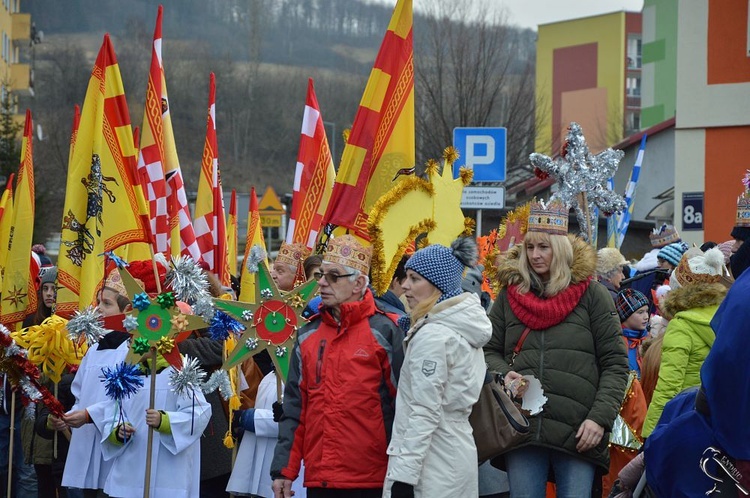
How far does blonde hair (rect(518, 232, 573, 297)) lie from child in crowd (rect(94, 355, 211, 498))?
2.06 meters

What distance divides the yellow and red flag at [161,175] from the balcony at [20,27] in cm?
4933

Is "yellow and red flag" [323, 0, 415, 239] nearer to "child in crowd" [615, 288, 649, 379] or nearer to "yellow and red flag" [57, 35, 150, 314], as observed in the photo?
"yellow and red flag" [57, 35, 150, 314]

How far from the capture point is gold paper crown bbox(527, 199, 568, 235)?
6488mm

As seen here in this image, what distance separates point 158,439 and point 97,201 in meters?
2.14

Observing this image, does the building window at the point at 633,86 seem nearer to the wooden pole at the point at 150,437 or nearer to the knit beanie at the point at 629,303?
the knit beanie at the point at 629,303

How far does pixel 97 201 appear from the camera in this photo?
8.67m

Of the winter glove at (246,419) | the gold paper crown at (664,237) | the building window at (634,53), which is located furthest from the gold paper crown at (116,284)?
the building window at (634,53)

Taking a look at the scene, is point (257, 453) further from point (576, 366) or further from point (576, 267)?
point (576, 267)

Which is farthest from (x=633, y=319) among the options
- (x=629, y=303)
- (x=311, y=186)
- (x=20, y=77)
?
(x=20, y=77)

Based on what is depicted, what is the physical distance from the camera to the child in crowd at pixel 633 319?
29.3 ft

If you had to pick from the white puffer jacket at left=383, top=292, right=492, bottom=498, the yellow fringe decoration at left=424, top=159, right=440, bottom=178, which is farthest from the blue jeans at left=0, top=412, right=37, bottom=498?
the white puffer jacket at left=383, top=292, right=492, bottom=498

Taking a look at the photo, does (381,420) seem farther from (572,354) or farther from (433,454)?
(572,354)

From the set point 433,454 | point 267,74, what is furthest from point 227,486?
point 267,74

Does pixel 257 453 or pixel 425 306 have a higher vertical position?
pixel 425 306
